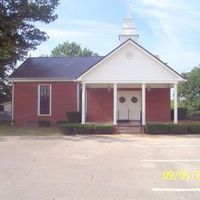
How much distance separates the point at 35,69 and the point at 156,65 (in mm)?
12180

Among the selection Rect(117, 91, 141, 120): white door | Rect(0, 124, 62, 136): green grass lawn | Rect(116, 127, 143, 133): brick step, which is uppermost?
Rect(117, 91, 141, 120): white door

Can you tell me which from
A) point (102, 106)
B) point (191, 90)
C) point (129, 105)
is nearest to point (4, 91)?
point (102, 106)

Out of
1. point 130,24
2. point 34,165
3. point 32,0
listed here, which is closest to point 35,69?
point 32,0

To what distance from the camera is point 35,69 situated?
3947cm

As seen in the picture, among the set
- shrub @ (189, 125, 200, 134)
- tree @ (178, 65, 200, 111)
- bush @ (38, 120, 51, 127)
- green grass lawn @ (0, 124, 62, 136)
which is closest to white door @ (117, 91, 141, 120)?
green grass lawn @ (0, 124, 62, 136)

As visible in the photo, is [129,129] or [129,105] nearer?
[129,129]

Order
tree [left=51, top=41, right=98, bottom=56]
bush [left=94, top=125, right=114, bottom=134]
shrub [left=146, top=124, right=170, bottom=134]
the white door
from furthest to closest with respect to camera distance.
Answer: tree [left=51, top=41, right=98, bottom=56], the white door, bush [left=94, top=125, right=114, bottom=134], shrub [left=146, top=124, right=170, bottom=134]

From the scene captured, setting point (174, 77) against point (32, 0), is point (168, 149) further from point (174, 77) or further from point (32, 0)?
point (32, 0)

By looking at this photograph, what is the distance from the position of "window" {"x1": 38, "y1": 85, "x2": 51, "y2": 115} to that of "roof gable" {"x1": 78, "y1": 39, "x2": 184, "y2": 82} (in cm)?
645

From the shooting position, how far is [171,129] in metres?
29.1

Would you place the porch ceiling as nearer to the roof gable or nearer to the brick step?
the roof gable

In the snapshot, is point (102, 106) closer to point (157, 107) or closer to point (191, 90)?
point (157, 107)

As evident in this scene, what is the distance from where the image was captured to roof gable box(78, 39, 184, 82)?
31750 millimetres

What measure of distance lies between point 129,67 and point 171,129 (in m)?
5.64
